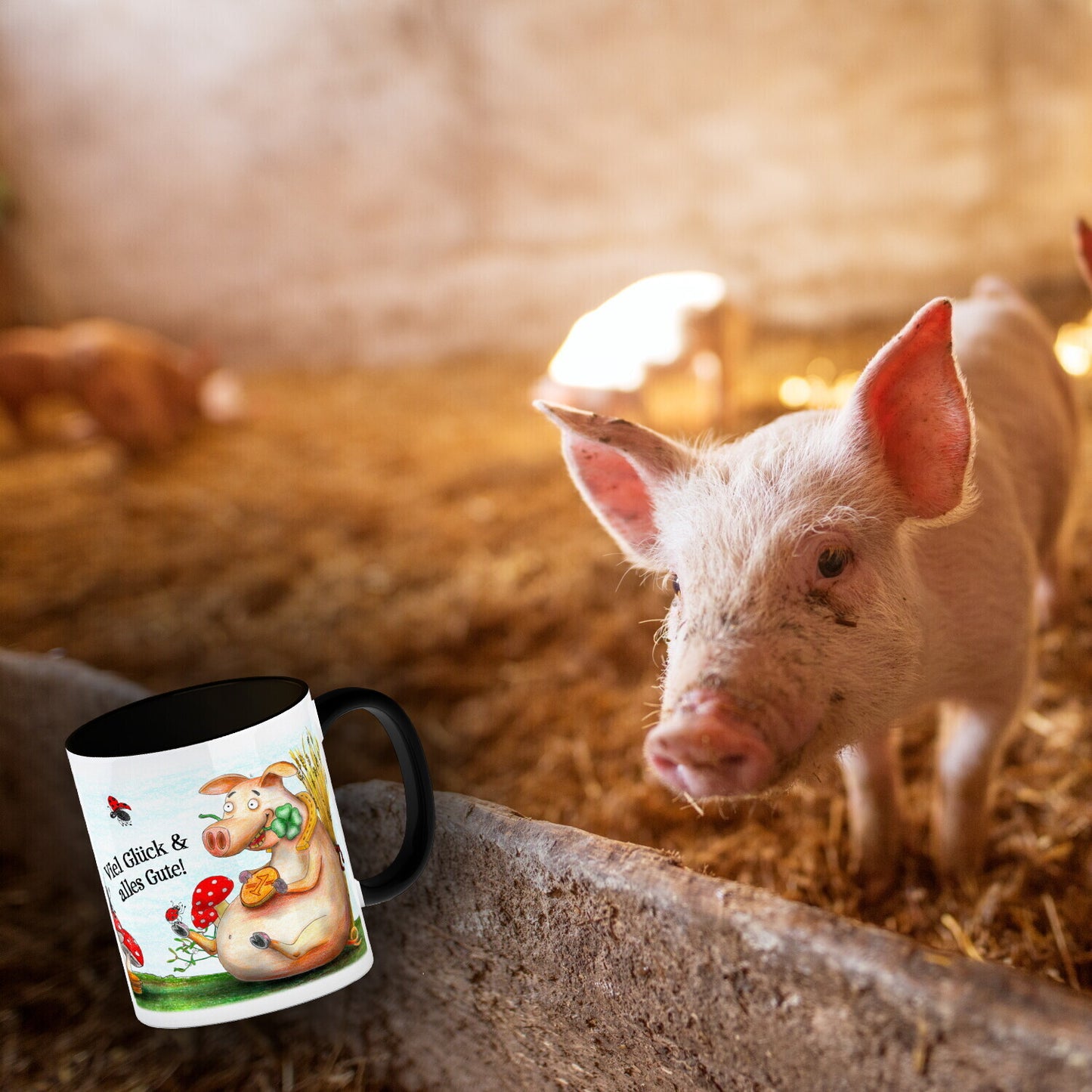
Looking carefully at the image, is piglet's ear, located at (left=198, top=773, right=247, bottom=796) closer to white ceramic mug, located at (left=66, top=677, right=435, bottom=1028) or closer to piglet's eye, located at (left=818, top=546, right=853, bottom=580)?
white ceramic mug, located at (left=66, top=677, right=435, bottom=1028)

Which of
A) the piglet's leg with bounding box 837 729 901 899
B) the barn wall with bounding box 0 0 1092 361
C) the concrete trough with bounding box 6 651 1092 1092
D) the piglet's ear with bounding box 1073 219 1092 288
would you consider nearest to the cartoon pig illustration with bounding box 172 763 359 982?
the concrete trough with bounding box 6 651 1092 1092

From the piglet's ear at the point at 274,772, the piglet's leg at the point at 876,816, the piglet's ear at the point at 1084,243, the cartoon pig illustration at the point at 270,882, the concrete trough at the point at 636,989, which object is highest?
the piglet's ear at the point at 1084,243

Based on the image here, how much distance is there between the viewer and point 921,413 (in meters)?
0.78

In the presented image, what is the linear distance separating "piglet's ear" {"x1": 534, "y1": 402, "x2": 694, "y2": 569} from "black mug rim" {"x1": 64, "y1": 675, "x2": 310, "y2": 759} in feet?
1.06

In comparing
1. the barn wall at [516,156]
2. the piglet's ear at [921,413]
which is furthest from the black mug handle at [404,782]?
the barn wall at [516,156]

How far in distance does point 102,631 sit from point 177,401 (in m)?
1.36

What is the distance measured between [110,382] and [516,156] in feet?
4.91

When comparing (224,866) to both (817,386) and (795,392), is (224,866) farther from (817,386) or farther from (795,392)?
(817,386)

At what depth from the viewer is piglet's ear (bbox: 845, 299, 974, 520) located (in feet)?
2.39

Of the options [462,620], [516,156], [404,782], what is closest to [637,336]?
[462,620]

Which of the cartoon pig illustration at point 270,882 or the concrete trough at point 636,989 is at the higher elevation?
the cartoon pig illustration at point 270,882

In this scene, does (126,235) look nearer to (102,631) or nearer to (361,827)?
(102,631)

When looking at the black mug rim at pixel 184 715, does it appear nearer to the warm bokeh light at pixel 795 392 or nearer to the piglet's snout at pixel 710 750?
the piglet's snout at pixel 710 750

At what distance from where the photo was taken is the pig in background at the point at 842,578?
27.9 inches
